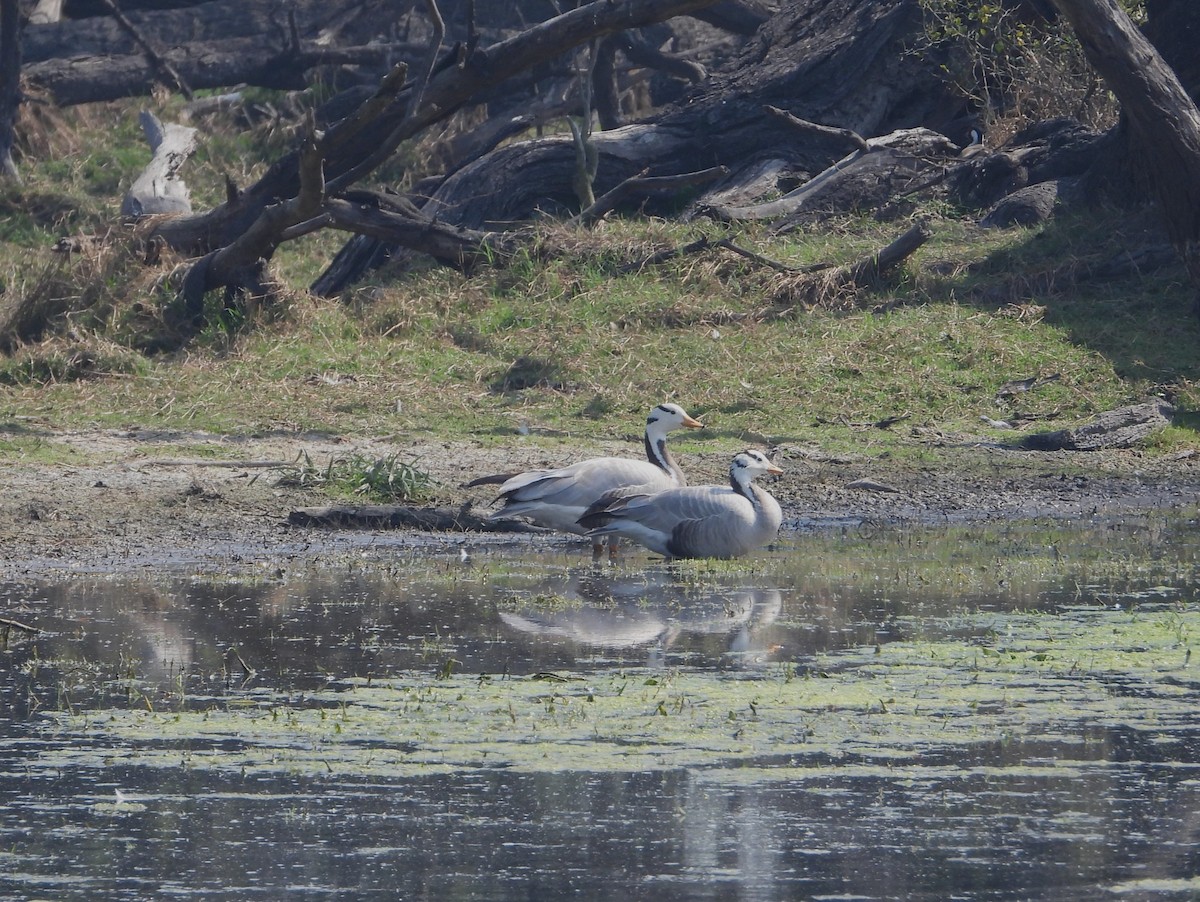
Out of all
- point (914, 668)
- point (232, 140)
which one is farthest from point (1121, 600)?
point (232, 140)

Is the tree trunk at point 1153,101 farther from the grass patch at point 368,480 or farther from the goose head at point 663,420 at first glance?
the grass patch at point 368,480

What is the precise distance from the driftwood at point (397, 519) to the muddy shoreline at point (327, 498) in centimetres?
6

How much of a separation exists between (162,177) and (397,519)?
7.95 meters

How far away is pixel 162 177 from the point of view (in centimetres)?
1688

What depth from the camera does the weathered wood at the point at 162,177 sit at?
16.2 m

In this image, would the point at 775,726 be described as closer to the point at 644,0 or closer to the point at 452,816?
the point at 452,816

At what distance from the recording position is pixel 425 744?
→ 5.74m

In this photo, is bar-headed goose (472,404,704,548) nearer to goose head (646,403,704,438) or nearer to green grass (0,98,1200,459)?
goose head (646,403,704,438)

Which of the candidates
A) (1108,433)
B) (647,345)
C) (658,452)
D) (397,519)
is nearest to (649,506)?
(658,452)

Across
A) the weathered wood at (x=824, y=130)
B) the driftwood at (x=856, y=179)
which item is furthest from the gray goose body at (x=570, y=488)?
the weathered wood at (x=824, y=130)

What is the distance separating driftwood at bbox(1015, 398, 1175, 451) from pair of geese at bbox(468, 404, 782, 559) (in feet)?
8.35

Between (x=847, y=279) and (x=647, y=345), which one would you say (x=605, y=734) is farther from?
(x=847, y=279)

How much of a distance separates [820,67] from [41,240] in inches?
289

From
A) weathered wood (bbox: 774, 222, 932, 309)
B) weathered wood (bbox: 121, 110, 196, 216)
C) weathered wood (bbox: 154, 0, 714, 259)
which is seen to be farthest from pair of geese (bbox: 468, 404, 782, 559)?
weathered wood (bbox: 121, 110, 196, 216)
